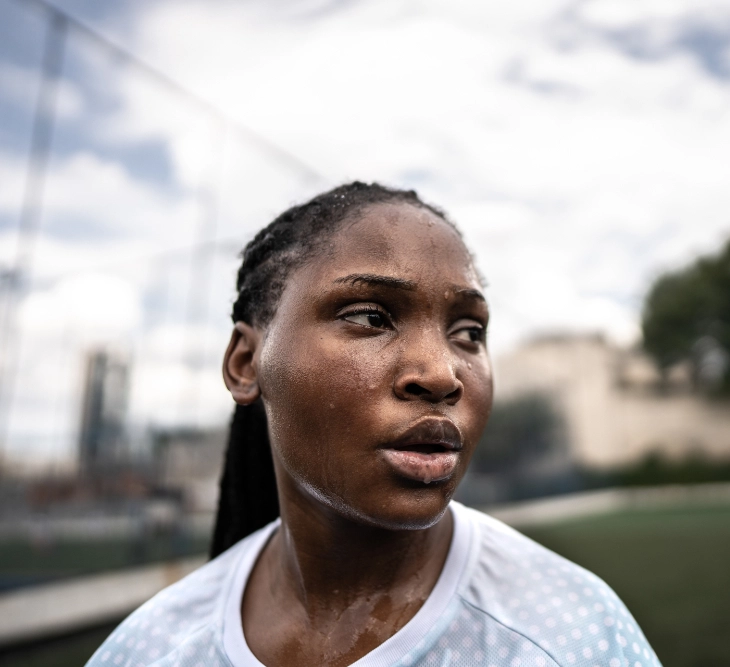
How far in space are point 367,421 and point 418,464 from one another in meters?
0.12

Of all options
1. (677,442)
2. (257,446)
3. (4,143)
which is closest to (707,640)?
(257,446)

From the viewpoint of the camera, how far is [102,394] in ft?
35.0

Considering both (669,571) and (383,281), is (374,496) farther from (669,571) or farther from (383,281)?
(669,571)

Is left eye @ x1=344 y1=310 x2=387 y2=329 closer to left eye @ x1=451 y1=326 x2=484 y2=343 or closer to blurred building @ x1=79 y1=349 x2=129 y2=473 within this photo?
left eye @ x1=451 y1=326 x2=484 y2=343

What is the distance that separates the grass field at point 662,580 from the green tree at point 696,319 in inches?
839

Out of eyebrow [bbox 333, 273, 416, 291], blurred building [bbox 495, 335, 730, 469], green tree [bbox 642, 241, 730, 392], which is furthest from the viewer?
green tree [bbox 642, 241, 730, 392]

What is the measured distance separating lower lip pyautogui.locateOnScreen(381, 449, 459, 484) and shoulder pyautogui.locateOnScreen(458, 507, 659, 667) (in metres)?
0.31

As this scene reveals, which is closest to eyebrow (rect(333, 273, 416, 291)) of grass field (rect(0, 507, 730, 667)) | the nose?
the nose

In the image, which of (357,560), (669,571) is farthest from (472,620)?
(669,571)

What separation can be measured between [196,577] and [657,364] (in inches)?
1771

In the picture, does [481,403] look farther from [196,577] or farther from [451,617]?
[196,577]

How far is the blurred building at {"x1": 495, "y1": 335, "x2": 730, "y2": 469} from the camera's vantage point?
129 ft

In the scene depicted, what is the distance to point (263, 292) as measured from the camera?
1.59m

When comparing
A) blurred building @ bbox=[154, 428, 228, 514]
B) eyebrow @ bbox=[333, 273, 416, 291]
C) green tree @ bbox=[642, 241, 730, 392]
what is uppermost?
green tree @ bbox=[642, 241, 730, 392]
